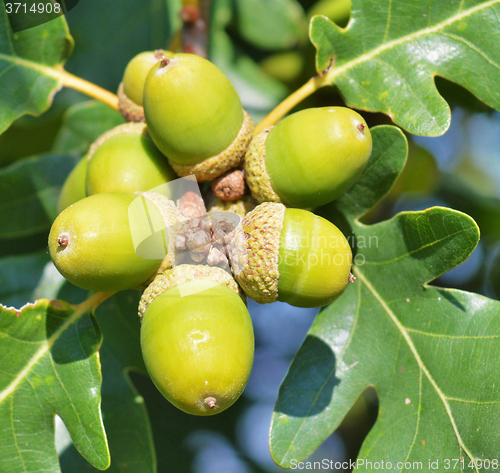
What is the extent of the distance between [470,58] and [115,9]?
213 cm

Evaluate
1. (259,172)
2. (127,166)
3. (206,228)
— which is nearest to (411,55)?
(259,172)

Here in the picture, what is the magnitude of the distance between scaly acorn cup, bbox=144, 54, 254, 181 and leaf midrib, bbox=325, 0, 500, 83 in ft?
1.63

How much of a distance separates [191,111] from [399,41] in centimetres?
91

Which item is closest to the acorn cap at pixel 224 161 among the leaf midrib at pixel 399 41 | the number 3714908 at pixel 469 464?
the leaf midrib at pixel 399 41

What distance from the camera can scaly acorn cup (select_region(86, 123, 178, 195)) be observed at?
1.62 meters

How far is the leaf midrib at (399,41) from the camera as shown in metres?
1.75

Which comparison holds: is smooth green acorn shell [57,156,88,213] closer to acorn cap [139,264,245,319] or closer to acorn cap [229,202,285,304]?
acorn cap [139,264,245,319]

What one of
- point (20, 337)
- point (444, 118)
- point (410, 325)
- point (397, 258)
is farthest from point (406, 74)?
point (20, 337)

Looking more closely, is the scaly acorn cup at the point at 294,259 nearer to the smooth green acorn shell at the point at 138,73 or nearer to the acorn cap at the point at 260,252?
the acorn cap at the point at 260,252

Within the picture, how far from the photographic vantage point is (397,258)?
1.83 meters

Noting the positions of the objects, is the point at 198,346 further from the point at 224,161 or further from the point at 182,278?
the point at 224,161

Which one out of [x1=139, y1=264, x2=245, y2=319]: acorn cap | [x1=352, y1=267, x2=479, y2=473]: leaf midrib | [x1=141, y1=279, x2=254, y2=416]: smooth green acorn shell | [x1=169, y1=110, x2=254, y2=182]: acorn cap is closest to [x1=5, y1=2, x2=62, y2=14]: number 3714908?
[x1=169, y1=110, x2=254, y2=182]: acorn cap

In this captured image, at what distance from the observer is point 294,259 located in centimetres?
141

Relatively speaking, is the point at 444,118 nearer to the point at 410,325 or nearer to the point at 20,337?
the point at 410,325
